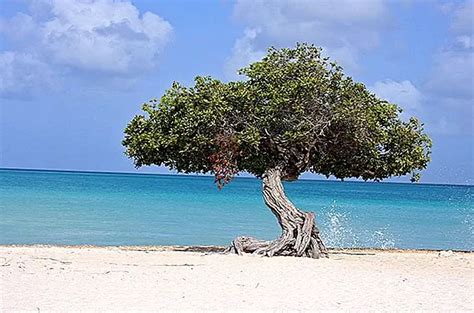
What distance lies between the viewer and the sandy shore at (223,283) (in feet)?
37.9

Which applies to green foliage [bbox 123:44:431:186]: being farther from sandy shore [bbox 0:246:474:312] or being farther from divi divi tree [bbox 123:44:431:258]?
sandy shore [bbox 0:246:474:312]

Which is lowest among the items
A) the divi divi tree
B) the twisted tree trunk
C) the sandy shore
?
the sandy shore

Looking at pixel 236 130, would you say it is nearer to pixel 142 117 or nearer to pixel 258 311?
pixel 142 117

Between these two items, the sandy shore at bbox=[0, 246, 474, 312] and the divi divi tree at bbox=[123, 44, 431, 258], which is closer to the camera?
the sandy shore at bbox=[0, 246, 474, 312]

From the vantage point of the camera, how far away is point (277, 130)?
1808 cm

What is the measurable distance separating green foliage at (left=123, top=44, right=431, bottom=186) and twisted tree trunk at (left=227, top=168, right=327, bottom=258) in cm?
66

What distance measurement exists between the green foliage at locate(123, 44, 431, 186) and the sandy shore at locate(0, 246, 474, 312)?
2365 millimetres

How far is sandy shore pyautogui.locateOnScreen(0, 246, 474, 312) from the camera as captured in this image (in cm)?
1156

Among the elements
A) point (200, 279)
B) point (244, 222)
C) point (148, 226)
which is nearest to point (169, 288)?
point (200, 279)

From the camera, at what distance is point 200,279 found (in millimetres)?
13758

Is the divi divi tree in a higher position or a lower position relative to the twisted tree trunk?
higher

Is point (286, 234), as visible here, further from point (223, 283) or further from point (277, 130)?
point (223, 283)

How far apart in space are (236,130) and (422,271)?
16.6ft

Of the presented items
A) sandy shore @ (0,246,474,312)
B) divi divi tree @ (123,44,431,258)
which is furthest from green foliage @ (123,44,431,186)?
sandy shore @ (0,246,474,312)
